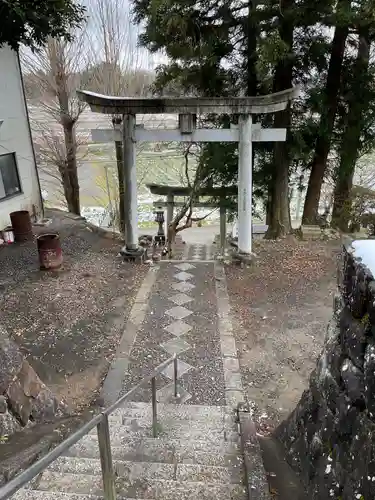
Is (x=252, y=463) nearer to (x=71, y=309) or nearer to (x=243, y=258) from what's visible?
(x=71, y=309)

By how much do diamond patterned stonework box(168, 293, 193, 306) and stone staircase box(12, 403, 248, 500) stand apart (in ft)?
8.09

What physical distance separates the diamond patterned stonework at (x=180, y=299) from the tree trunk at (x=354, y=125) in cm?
534

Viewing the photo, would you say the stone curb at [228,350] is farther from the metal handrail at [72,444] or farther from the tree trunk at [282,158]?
the tree trunk at [282,158]

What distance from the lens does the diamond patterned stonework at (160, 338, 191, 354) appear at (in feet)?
17.0

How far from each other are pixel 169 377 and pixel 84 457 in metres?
1.75

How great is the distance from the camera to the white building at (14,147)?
9266 mm

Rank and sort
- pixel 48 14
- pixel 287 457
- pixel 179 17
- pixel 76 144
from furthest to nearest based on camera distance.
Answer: pixel 76 144, pixel 179 17, pixel 48 14, pixel 287 457

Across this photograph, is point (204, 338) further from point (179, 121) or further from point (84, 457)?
point (179, 121)

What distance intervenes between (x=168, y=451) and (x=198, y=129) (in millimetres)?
5569

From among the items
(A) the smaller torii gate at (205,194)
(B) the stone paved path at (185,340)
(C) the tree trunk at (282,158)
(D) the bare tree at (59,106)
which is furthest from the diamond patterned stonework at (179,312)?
(D) the bare tree at (59,106)

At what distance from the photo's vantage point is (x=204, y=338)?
546cm

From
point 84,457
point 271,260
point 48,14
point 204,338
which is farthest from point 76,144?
point 84,457

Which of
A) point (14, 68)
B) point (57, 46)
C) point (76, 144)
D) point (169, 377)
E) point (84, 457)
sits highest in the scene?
point (57, 46)

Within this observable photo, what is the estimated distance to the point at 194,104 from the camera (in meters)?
6.83
